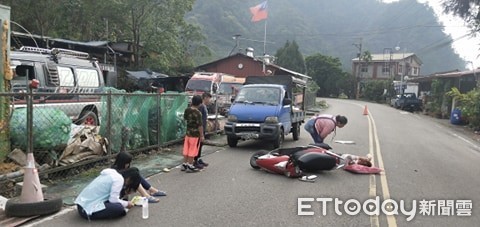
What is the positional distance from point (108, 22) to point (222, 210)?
26438mm

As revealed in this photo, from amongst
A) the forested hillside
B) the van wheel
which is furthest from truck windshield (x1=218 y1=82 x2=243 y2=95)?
the forested hillside

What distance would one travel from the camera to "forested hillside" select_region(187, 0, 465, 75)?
216 feet

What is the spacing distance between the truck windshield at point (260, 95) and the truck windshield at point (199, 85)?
11.6 m

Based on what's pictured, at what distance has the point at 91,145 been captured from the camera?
8.55 metres

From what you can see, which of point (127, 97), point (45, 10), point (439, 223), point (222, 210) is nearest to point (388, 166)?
point (439, 223)

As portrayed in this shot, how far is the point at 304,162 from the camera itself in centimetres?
848

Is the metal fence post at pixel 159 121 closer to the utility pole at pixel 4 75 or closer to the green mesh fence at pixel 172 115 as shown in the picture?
the green mesh fence at pixel 172 115

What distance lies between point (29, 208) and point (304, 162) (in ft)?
16.0

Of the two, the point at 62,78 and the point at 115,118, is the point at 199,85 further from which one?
the point at 115,118

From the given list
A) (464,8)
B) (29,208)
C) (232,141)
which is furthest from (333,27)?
(29,208)

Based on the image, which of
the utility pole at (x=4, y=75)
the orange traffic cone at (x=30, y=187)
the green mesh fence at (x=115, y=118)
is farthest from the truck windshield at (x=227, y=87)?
the orange traffic cone at (x=30, y=187)

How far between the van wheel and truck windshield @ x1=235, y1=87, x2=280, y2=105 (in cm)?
423

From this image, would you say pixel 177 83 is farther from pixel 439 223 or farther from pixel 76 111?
pixel 439 223

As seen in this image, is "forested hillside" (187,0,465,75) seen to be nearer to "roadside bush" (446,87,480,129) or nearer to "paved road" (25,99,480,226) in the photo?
"roadside bush" (446,87,480,129)
